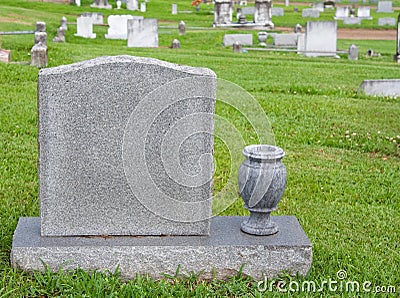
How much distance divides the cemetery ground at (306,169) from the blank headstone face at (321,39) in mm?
3171

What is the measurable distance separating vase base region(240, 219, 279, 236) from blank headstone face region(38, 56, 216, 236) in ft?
0.95

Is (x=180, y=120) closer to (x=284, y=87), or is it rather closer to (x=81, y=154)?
(x=81, y=154)

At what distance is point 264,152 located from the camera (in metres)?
4.95

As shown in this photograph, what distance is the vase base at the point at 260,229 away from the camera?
16.3ft

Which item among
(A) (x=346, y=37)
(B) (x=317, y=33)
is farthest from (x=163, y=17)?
(B) (x=317, y=33)

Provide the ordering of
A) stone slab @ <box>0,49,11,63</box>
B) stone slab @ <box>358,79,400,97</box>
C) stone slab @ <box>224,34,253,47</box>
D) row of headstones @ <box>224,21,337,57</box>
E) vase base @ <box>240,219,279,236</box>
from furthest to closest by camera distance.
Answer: stone slab @ <box>224,34,253,47</box>
row of headstones @ <box>224,21,337,57</box>
stone slab @ <box>0,49,11,63</box>
stone slab @ <box>358,79,400,97</box>
vase base @ <box>240,219,279,236</box>

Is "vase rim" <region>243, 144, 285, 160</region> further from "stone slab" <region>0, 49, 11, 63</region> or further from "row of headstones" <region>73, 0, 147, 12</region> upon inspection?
"row of headstones" <region>73, 0, 147, 12</region>

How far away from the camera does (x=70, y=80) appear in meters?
4.76

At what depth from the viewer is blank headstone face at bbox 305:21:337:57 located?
20172mm

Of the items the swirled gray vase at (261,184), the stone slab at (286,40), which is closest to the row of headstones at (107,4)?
the stone slab at (286,40)

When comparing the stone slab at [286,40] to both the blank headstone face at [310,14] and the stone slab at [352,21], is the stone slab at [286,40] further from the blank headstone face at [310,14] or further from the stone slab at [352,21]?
the blank headstone face at [310,14]

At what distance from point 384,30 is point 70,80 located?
30.3m

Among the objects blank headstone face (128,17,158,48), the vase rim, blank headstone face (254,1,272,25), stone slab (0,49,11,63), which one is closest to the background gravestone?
the vase rim

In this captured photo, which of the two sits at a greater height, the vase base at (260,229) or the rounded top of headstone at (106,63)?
the rounded top of headstone at (106,63)
